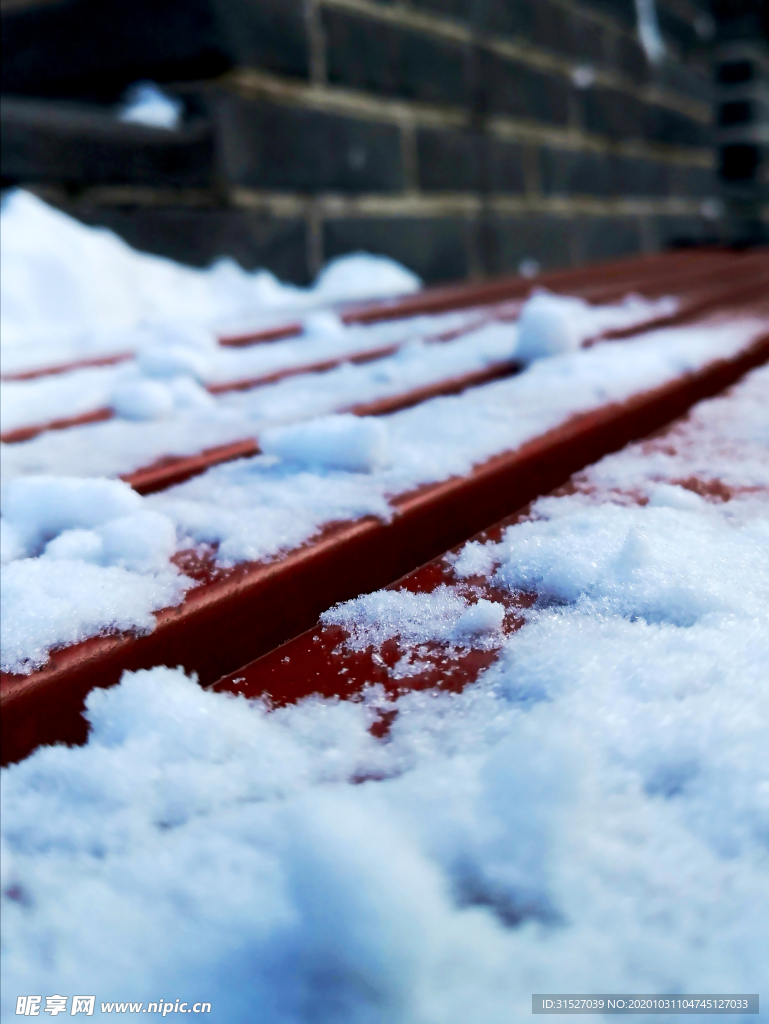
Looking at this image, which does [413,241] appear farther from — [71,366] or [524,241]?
[71,366]

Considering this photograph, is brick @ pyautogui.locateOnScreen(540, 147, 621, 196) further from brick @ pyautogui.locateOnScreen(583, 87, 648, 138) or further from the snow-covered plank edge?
the snow-covered plank edge

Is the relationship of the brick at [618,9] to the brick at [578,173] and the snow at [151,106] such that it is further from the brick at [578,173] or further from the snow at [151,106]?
the snow at [151,106]

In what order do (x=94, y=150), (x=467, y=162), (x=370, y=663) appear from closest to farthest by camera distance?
(x=370, y=663) < (x=94, y=150) < (x=467, y=162)

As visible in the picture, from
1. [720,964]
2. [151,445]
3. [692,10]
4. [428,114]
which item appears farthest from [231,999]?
[692,10]

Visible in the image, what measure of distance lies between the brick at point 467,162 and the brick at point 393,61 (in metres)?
0.11

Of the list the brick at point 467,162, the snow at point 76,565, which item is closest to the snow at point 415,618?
the snow at point 76,565

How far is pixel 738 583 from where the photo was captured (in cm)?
60

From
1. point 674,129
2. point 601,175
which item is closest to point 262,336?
point 601,175

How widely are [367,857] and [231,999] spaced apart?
0.28 ft

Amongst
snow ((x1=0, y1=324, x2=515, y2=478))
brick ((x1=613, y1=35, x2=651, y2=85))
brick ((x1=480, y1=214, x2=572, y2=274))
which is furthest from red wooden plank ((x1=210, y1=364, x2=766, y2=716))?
brick ((x1=613, y1=35, x2=651, y2=85))

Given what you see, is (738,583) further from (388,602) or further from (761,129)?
(761,129)

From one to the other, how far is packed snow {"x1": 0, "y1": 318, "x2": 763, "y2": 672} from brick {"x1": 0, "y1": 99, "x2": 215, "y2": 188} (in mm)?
1157

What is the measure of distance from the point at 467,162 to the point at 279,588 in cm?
256

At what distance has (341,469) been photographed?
2.71ft
